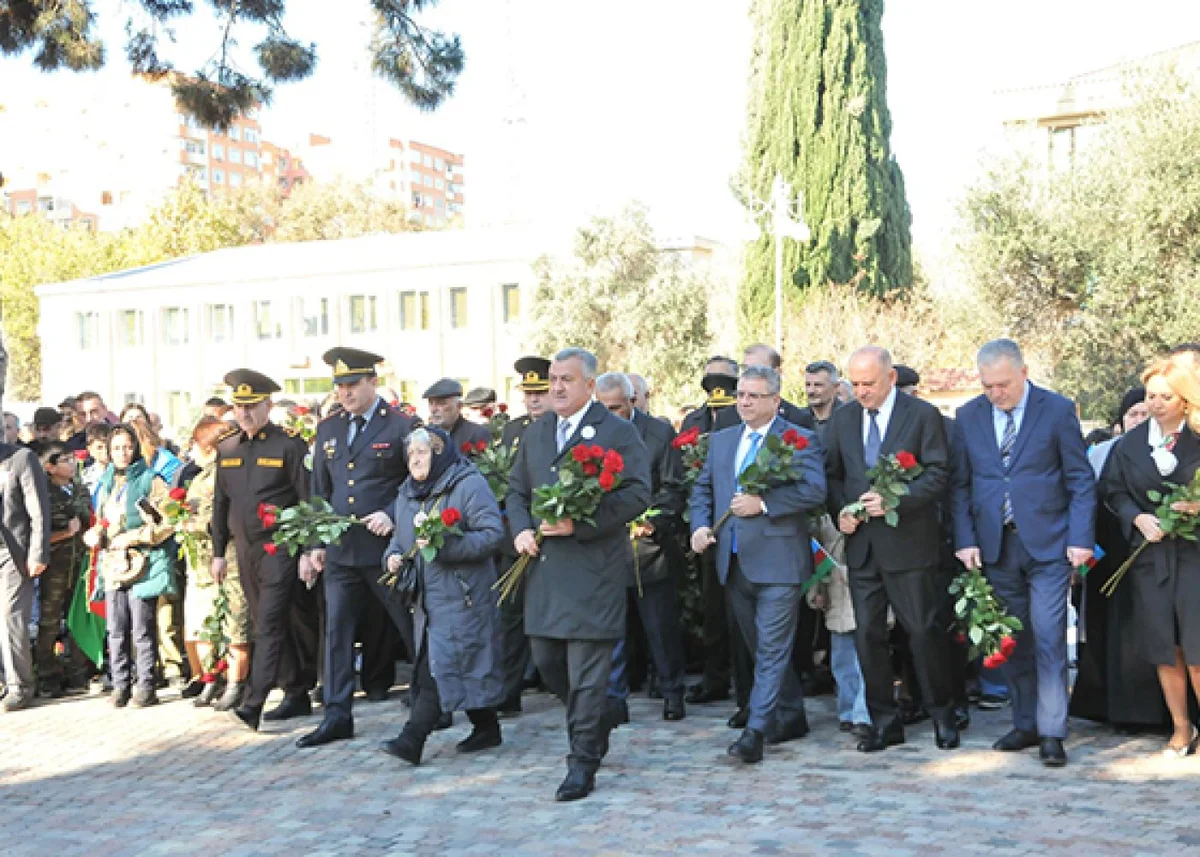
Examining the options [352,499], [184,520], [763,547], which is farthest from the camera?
[184,520]

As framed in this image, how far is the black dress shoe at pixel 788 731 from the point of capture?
784cm

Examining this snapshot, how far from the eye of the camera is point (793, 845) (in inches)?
235

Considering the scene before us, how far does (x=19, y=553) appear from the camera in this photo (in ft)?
33.0

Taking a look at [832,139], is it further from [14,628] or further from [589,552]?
[589,552]

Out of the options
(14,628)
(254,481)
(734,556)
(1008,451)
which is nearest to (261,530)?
(254,481)

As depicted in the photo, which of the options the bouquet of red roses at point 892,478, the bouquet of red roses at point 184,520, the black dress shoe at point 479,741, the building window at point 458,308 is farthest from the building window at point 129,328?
the bouquet of red roses at point 892,478

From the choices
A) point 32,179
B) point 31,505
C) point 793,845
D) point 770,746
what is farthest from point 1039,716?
point 32,179

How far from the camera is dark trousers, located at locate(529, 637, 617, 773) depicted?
7023mm

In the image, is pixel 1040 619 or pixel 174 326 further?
pixel 174 326

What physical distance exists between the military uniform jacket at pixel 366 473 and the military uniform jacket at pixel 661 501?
1505 millimetres

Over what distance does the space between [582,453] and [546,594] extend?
0.78 metres

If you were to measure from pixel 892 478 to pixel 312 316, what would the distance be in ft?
162

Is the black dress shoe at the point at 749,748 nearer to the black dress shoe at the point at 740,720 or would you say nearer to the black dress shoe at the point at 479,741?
the black dress shoe at the point at 740,720

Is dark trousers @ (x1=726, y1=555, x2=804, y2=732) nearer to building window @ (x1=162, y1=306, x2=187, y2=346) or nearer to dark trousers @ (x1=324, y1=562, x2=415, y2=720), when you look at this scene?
dark trousers @ (x1=324, y1=562, x2=415, y2=720)
